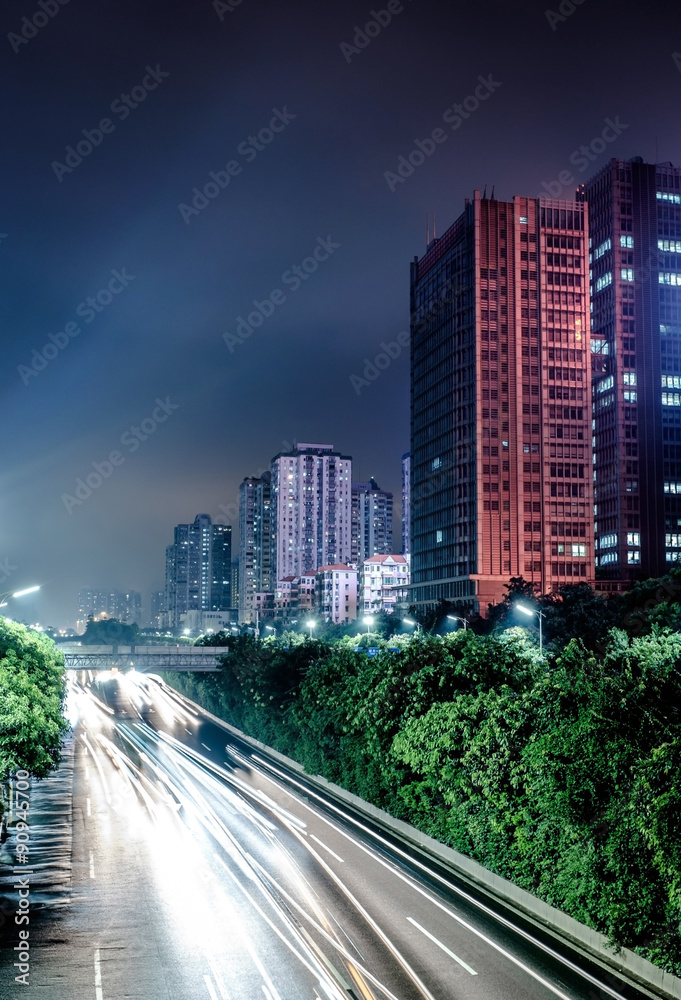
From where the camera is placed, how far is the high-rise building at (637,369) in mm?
173125

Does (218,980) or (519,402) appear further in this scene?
(519,402)

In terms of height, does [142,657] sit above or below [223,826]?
above

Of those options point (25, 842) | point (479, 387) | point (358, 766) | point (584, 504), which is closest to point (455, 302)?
point (479, 387)

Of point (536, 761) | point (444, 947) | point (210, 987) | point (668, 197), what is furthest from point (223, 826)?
point (668, 197)

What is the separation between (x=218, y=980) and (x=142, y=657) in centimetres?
8594

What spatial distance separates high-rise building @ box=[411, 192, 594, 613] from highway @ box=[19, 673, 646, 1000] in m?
116

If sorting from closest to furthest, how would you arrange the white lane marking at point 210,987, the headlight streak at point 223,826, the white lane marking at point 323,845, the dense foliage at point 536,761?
the white lane marking at point 210,987 → the dense foliage at point 536,761 → the headlight streak at point 223,826 → the white lane marking at point 323,845

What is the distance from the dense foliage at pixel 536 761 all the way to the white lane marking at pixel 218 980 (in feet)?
37.8

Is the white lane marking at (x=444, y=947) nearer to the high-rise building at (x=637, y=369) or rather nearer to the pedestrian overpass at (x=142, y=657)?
the pedestrian overpass at (x=142, y=657)

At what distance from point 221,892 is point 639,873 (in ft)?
50.8

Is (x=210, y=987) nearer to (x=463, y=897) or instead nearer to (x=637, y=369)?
(x=463, y=897)

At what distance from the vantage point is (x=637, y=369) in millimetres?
177750

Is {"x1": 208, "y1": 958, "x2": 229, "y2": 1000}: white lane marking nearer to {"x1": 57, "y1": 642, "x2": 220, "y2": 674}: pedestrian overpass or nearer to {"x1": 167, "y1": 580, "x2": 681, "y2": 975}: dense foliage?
{"x1": 167, "y1": 580, "x2": 681, "y2": 975}: dense foliage

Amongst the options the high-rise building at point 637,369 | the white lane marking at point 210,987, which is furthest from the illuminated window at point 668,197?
the white lane marking at point 210,987
